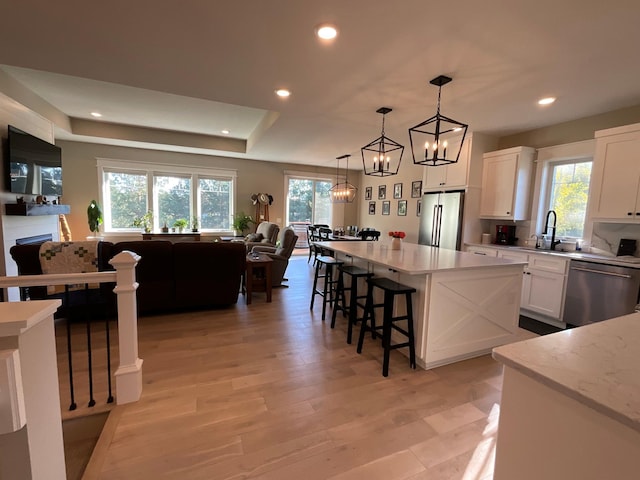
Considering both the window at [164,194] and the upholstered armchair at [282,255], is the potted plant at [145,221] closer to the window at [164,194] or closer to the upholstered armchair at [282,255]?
the window at [164,194]

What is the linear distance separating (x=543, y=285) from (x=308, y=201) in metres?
6.18

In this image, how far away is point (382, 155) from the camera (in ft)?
12.9

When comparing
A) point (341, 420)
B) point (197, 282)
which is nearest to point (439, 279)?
point (341, 420)

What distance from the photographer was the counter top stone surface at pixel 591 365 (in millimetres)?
682

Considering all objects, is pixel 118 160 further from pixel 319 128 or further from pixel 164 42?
pixel 164 42

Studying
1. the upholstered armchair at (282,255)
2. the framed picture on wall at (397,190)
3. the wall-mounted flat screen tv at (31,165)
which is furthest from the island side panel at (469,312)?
the wall-mounted flat screen tv at (31,165)

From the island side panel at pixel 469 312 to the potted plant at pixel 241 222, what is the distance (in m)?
6.05

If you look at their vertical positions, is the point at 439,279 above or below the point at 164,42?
below

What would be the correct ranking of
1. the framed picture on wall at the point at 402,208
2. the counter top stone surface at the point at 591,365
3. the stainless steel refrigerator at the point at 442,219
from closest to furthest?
the counter top stone surface at the point at 591,365
the stainless steel refrigerator at the point at 442,219
the framed picture on wall at the point at 402,208

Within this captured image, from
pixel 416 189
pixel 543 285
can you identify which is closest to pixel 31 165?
pixel 416 189

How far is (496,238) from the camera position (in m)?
4.79

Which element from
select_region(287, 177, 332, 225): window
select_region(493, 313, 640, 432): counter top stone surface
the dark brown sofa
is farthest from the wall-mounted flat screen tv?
select_region(493, 313, 640, 432): counter top stone surface

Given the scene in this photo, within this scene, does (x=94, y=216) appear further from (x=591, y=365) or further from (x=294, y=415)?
(x=591, y=365)

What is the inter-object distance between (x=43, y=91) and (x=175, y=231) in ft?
11.6
